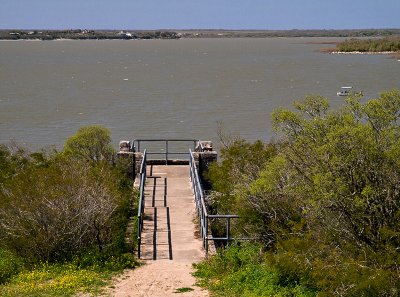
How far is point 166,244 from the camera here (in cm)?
1695

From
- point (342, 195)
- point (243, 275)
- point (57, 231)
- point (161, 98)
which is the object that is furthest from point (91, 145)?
point (161, 98)

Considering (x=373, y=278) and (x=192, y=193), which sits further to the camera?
(x=192, y=193)

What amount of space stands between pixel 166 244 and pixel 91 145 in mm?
8138

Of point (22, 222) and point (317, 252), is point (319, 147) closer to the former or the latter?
point (317, 252)

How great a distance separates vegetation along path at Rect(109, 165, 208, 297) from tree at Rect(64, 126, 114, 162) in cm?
176

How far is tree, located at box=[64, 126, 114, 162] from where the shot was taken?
24000mm

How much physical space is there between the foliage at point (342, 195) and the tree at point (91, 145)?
11.0 meters

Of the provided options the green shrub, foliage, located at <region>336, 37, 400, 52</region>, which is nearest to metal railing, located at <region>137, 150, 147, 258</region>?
the green shrub

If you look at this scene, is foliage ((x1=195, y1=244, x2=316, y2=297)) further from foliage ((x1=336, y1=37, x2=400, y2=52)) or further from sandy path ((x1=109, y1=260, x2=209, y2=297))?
foliage ((x1=336, y1=37, x2=400, y2=52))

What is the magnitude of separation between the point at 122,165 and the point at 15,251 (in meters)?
8.18

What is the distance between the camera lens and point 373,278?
1091 cm

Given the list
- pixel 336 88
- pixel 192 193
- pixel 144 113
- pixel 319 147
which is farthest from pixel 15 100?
pixel 319 147

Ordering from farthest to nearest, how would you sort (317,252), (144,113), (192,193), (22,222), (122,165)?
1. (144,113)
2. (122,165)
3. (192,193)
4. (22,222)
5. (317,252)

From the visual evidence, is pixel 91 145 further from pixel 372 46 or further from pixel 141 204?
pixel 372 46
